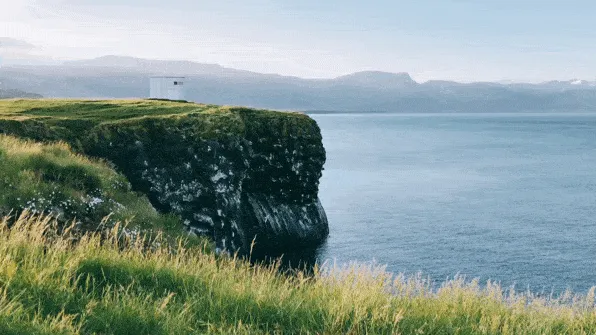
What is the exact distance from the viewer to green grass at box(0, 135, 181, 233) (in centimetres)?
1798

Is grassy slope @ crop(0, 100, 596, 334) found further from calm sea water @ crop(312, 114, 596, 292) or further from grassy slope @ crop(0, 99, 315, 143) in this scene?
grassy slope @ crop(0, 99, 315, 143)

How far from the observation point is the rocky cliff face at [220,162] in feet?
142

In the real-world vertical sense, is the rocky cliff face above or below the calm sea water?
above

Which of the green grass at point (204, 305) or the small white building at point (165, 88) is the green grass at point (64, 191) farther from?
the small white building at point (165, 88)

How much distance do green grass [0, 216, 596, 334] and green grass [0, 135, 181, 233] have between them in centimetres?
794

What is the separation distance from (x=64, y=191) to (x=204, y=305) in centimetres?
1347

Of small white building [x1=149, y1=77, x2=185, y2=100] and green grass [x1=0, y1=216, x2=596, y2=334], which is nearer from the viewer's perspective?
green grass [x1=0, y1=216, x2=596, y2=334]

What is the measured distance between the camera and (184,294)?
834 centimetres

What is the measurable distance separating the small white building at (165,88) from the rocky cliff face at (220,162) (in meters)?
43.3

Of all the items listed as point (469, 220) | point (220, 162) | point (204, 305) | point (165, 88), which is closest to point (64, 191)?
point (204, 305)

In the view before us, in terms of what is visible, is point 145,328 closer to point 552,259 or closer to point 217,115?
point 217,115

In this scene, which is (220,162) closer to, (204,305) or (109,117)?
(109,117)

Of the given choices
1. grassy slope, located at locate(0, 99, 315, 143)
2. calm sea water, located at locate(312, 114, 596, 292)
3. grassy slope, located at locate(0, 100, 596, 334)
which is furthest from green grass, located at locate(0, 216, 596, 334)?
grassy slope, located at locate(0, 99, 315, 143)

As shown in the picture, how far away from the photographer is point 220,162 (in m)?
50.1
